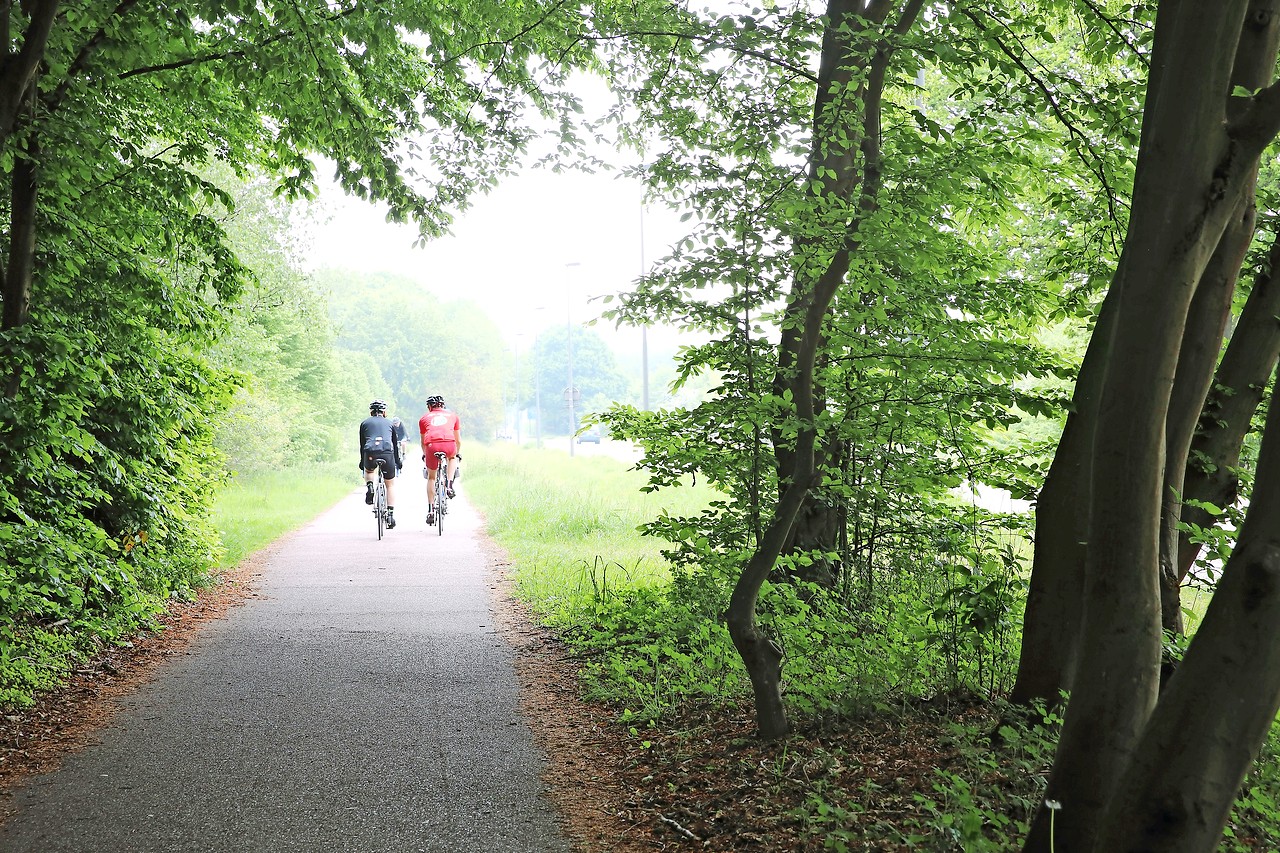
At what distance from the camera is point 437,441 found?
55.1 feet

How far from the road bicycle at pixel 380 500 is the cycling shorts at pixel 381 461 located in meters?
0.14

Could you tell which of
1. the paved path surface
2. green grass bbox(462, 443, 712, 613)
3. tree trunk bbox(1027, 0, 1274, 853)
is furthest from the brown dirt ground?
green grass bbox(462, 443, 712, 613)

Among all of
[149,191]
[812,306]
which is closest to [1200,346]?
[812,306]

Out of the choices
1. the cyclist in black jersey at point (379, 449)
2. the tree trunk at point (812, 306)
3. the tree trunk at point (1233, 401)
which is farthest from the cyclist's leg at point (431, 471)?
the tree trunk at point (1233, 401)

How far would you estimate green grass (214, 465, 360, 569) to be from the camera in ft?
47.8

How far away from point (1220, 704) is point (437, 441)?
14919 millimetres

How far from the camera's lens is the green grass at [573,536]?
10.5 m

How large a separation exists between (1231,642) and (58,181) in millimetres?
8219

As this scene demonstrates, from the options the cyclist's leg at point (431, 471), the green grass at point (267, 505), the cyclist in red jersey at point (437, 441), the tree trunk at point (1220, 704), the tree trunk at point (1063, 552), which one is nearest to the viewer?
the tree trunk at point (1220, 704)

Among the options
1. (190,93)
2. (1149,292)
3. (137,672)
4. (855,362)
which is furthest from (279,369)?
(1149,292)

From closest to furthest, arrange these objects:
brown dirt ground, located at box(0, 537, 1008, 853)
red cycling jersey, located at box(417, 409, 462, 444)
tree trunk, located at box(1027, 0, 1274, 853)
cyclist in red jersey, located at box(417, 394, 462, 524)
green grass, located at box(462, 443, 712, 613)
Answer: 1. tree trunk, located at box(1027, 0, 1274, 853)
2. brown dirt ground, located at box(0, 537, 1008, 853)
3. green grass, located at box(462, 443, 712, 613)
4. cyclist in red jersey, located at box(417, 394, 462, 524)
5. red cycling jersey, located at box(417, 409, 462, 444)

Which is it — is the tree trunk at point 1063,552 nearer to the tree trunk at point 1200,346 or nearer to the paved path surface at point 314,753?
the tree trunk at point 1200,346

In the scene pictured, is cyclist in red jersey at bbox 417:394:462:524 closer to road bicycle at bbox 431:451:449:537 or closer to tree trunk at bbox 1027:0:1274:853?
road bicycle at bbox 431:451:449:537

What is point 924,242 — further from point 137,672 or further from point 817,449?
point 137,672
